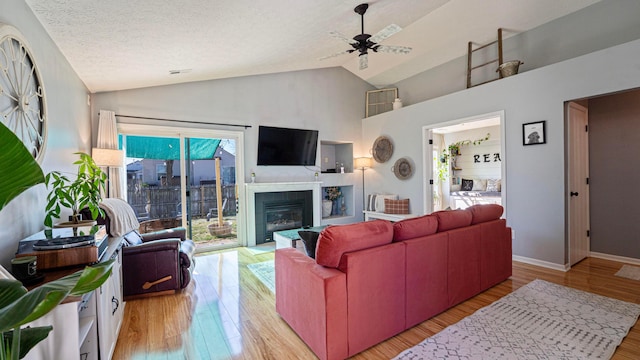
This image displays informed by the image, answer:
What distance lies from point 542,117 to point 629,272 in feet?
7.22

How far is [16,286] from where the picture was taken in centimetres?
79

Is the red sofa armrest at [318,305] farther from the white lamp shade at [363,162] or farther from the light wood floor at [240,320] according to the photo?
the white lamp shade at [363,162]

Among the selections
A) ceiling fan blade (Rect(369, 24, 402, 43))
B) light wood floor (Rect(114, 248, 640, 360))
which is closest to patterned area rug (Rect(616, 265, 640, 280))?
light wood floor (Rect(114, 248, 640, 360))

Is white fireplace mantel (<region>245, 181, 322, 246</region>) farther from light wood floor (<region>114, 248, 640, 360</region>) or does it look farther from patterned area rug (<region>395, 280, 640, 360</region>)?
patterned area rug (<region>395, 280, 640, 360</region>)

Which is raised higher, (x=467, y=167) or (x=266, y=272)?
(x=467, y=167)

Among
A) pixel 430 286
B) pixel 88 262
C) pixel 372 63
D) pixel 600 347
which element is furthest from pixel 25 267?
pixel 372 63

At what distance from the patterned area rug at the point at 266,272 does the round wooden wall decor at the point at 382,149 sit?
3.38 meters

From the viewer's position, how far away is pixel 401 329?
2.12 metres

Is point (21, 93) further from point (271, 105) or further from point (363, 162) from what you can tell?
point (363, 162)

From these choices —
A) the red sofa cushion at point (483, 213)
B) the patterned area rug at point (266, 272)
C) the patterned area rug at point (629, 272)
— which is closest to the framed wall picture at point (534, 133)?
the red sofa cushion at point (483, 213)

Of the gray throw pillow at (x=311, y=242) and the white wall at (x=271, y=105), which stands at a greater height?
the white wall at (x=271, y=105)

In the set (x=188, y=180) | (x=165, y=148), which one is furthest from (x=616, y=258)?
(x=165, y=148)

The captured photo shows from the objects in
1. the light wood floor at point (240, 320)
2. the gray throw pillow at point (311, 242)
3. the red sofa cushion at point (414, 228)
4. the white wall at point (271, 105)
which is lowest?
the light wood floor at point (240, 320)

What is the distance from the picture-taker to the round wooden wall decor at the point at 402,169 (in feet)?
17.8
